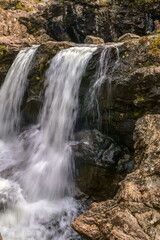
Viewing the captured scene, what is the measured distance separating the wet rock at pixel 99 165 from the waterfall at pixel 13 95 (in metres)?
3.94

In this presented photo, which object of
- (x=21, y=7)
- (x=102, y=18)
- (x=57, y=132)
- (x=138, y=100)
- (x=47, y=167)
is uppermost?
(x=21, y=7)

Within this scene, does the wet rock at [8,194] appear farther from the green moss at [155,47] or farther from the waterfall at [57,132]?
the green moss at [155,47]

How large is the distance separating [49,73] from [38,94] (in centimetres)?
85

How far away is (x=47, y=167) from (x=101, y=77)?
293 centimetres

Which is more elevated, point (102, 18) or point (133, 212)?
point (102, 18)

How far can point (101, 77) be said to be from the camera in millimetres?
5836

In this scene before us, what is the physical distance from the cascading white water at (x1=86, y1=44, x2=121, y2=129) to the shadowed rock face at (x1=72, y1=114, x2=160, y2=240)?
2419 mm

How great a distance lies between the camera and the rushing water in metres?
4.63

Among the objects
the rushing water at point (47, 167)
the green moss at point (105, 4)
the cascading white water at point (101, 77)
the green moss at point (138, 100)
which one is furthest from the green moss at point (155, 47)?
the green moss at point (105, 4)

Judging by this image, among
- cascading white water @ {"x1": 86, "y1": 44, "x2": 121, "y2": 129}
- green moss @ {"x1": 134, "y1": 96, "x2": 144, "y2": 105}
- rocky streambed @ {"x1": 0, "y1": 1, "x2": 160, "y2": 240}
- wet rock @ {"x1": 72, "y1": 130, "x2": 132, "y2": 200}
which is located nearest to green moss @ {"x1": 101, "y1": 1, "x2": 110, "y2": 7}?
rocky streambed @ {"x1": 0, "y1": 1, "x2": 160, "y2": 240}

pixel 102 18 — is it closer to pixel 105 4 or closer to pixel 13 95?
pixel 105 4

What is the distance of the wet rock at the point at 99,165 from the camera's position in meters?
5.22

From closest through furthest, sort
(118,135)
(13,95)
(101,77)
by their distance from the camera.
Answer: (118,135) → (101,77) → (13,95)

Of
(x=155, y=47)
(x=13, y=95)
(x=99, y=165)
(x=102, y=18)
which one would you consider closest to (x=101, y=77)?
(x=155, y=47)
